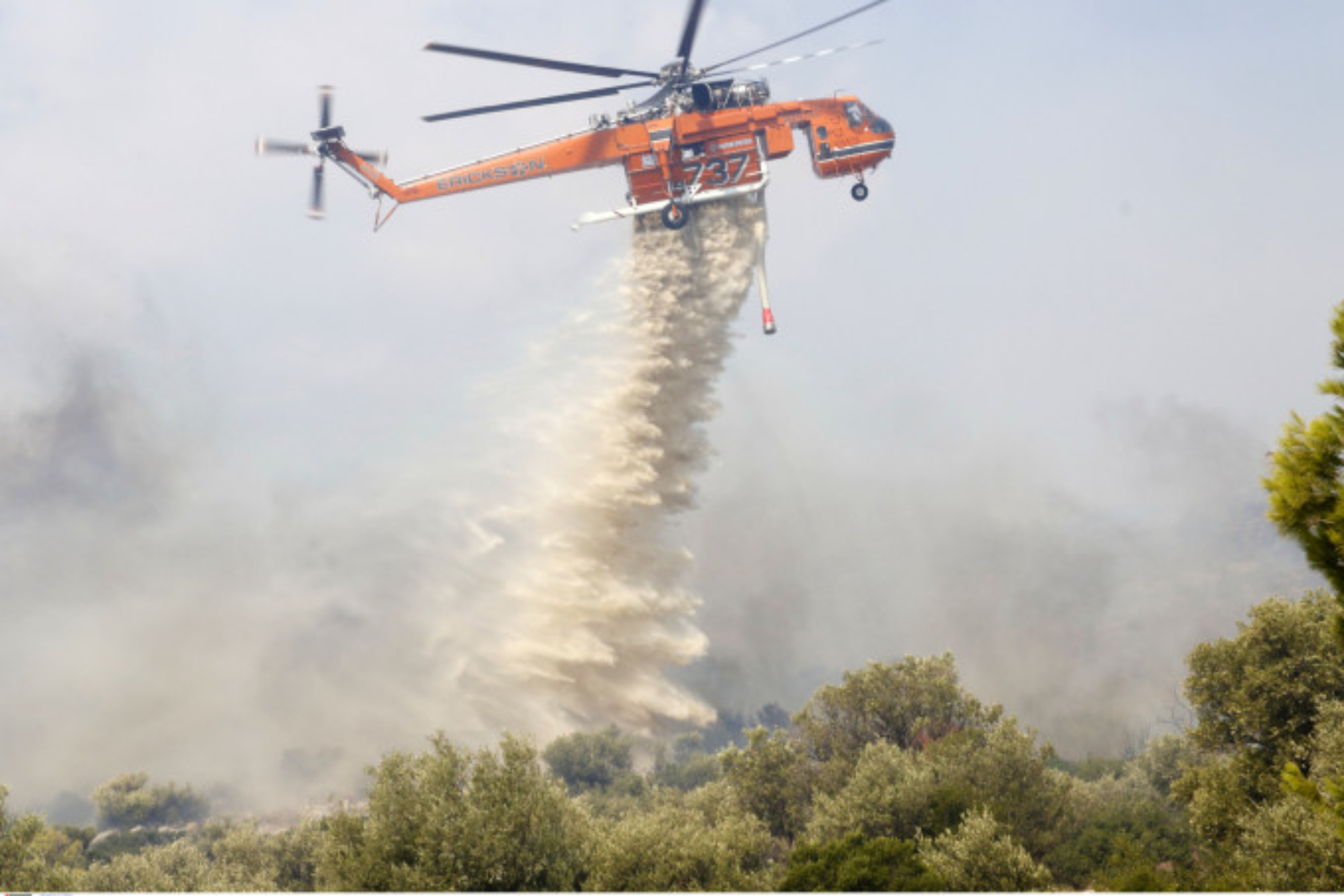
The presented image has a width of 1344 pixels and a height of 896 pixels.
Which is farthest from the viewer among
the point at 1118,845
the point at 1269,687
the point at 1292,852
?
the point at 1118,845

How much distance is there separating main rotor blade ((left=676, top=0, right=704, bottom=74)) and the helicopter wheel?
17.3 feet

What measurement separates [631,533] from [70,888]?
26.3 m

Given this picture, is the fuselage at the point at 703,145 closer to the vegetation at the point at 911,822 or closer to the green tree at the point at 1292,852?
the vegetation at the point at 911,822

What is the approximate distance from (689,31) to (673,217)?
26.0 ft

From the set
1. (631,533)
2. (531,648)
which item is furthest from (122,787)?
(631,533)

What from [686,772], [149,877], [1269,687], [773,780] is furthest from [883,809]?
[686,772]

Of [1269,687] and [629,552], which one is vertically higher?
[1269,687]

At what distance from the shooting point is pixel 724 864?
25469mm

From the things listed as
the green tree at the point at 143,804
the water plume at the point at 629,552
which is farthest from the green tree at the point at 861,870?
the green tree at the point at 143,804

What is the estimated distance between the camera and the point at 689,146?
136ft

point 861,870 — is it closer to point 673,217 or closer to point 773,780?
point 773,780

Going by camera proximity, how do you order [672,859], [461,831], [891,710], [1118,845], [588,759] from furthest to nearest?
1. [588,759]
2. [891,710]
3. [1118,845]
4. [672,859]
5. [461,831]

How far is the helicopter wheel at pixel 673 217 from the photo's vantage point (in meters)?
41.2

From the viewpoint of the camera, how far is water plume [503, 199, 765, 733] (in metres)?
47.4
